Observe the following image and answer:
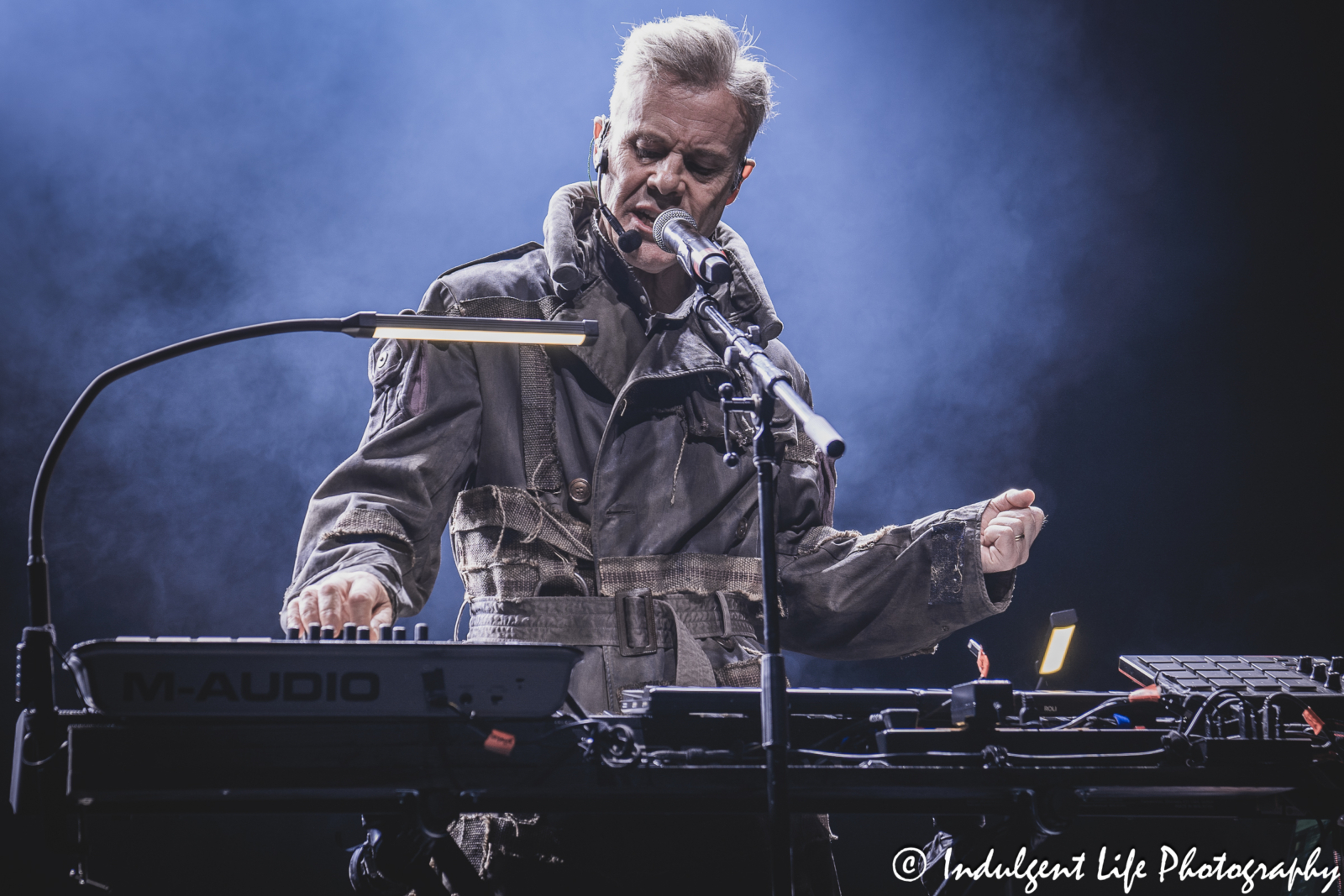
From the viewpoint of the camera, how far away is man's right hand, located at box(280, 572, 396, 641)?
134 centimetres

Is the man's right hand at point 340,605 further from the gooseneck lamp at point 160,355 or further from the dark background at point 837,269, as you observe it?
the dark background at point 837,269

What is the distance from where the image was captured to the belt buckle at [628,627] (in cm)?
171

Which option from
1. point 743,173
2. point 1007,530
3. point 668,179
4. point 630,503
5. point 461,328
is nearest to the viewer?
point 461,328

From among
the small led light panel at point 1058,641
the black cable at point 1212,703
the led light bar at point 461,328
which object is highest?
the led light bar at point 461,328

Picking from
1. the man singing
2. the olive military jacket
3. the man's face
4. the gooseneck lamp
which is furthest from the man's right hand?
the man's face

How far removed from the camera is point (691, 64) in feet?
6.86

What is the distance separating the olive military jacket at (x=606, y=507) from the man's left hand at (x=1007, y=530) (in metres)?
0.02

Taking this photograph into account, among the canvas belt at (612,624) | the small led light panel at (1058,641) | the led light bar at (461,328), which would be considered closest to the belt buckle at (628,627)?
the canvas belt at (612,624)

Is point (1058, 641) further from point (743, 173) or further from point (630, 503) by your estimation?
point (743, 173)

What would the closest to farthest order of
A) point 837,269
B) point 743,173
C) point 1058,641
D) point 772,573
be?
point 772,573 → point 1058,641 → point 743,173 → point 837,269

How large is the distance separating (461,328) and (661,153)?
0.94 metres

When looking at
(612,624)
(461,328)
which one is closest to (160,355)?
(461,328)

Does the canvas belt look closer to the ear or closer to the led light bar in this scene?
the led light bar

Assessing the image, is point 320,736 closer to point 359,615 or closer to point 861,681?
point 359,615
